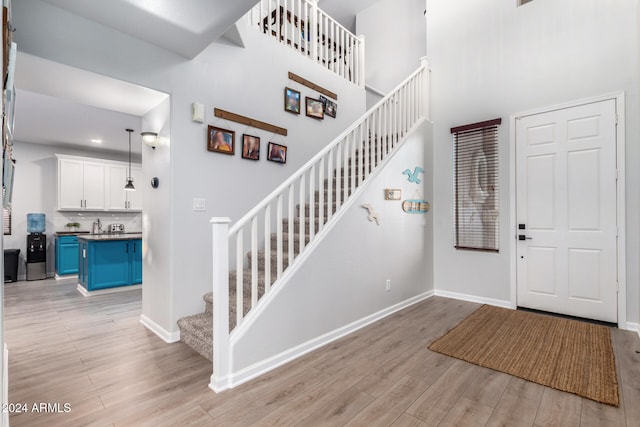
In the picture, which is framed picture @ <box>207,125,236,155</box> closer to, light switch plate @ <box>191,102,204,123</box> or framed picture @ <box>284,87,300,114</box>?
light switch plate @ <box>191,102,204,123</box>

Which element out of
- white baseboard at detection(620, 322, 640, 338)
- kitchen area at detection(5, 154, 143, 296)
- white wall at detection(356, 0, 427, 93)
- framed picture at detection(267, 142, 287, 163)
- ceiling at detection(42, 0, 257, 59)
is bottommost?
white baseboard at detection(620, 322, 640, 338)

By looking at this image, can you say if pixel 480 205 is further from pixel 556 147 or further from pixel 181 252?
pixel 181 252

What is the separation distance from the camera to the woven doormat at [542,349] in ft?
7.14

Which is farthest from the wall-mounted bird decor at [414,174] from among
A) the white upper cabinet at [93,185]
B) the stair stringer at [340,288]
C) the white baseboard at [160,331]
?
the white upper cabinet at [93,185]

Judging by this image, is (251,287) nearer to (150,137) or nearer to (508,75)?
(150,137)

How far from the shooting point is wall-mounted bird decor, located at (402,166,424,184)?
405 cm

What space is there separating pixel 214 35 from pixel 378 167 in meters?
2.09

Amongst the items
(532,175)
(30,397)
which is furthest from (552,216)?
(30,397)

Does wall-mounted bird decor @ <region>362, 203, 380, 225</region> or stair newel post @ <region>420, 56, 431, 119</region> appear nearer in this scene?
wall-mounted bird decor @ <region>362, 203, 380, 225</region>

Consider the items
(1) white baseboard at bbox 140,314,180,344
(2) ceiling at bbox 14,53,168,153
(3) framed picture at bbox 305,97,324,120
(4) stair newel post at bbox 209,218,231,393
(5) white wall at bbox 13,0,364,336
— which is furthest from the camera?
(3) framed picture at bbox 305,97,324,120

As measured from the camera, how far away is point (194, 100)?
3.03 meters

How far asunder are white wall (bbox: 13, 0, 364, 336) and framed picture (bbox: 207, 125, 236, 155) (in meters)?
0.06

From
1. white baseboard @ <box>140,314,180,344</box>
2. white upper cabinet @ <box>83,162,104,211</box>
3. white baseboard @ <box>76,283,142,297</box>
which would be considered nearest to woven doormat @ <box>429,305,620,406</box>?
white baseboard @ <box>140,314,180,344</box>

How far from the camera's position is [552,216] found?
3.65 metres
